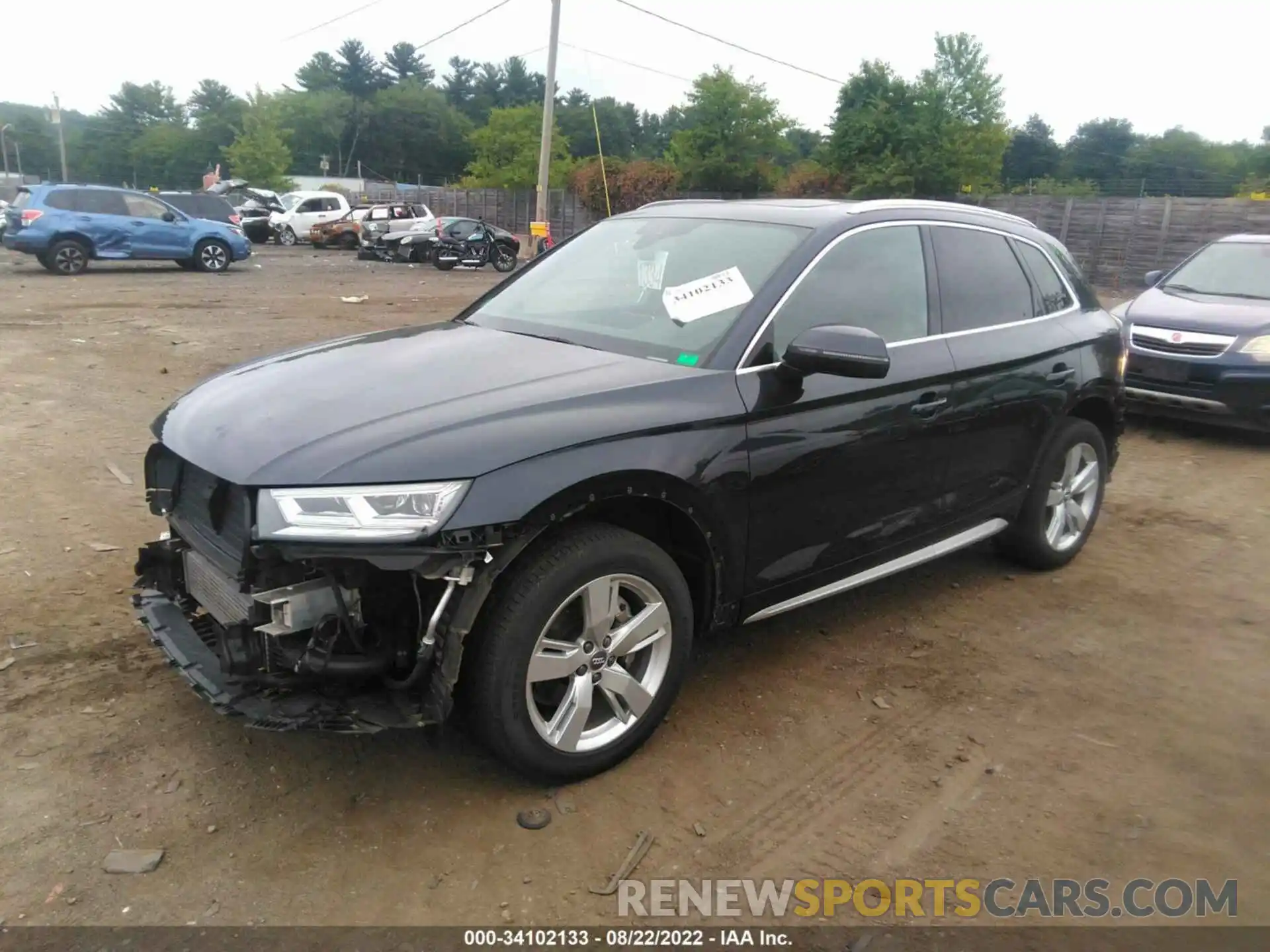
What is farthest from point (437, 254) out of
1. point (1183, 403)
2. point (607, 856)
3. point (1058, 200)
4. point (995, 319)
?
point (607, 856)

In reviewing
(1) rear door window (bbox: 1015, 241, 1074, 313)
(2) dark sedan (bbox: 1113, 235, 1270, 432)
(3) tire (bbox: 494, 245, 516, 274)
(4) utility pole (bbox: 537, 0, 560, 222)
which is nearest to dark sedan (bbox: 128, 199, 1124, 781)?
(1) rear door window (bbox: 1015, 241, 1074, 313)

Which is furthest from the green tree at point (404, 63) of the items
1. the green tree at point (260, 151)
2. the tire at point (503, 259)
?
the tire at point (503, 259)

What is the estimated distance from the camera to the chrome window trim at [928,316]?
11.0 feet

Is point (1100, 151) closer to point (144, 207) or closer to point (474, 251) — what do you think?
point (474, 251)

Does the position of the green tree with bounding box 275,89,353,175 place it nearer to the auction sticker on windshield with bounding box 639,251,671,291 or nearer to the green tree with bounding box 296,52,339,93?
the green tree with bounding box 296,52,339,93

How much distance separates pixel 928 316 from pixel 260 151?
6243cm

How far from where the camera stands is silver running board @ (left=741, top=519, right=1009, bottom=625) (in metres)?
3.58

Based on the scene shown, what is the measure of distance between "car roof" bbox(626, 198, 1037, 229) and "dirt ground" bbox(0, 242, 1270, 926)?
68.6 inches

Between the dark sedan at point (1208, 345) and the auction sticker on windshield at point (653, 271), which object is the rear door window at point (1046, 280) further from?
the dark sedan at point (1208, 345)

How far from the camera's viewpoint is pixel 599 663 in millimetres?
2988

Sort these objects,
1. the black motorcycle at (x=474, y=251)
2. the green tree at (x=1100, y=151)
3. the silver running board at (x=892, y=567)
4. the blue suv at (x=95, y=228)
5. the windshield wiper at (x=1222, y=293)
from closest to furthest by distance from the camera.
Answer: the silver running board at (x=892, y=567) < the windshield wiper at (x=1222, y=293) < the blue suv at (x=95, y=228) < the black motorcycle at (x=474, y=251) < the green tree at (x=1100, y=151)

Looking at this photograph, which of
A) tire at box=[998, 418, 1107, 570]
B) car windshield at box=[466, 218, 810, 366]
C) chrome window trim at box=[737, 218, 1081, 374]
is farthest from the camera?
tire at box=[998, 418, 1107, 570]

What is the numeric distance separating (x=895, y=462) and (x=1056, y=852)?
4.99 ft

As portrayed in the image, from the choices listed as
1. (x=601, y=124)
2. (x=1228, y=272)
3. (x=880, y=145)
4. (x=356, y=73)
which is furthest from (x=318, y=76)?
(x=1228, y=272)
